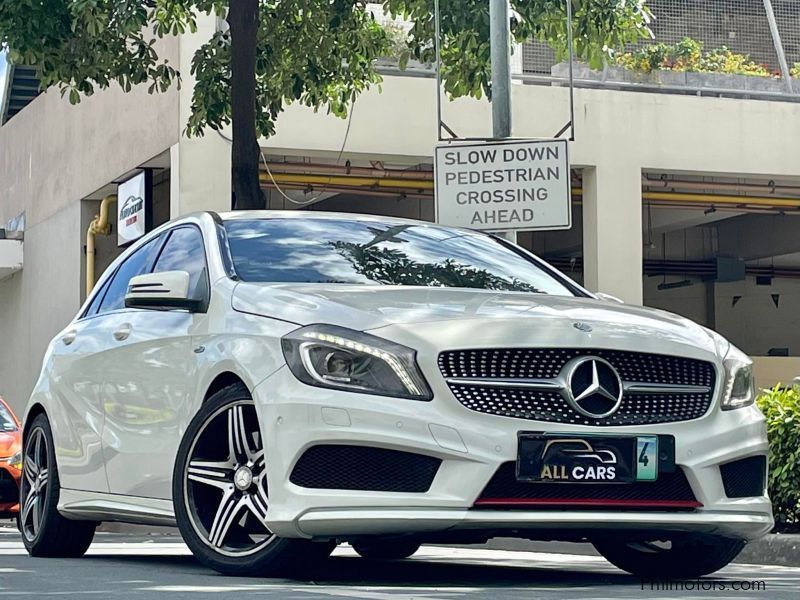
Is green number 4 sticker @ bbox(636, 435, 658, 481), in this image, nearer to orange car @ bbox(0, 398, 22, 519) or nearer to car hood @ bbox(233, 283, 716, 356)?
car hood @ bbox(233, 283, 716, 356)

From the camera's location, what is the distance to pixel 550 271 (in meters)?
7.89

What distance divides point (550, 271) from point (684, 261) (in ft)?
84.5

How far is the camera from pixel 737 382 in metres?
6.57

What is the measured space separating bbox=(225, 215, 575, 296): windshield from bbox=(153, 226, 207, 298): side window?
15 cm

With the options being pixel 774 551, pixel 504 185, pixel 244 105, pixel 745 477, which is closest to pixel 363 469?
pixel 745 477

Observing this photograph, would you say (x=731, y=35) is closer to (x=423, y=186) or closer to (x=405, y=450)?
(x=423, y=186)

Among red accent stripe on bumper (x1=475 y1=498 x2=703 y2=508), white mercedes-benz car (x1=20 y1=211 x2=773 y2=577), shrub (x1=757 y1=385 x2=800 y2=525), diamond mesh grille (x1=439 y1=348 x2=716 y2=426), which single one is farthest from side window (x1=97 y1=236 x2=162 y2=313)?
shrub (x1=757 y1=385 x2=800 y2=525)

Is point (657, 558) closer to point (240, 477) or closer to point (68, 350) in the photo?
point (240, 477)

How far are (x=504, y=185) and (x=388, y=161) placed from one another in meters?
9.65

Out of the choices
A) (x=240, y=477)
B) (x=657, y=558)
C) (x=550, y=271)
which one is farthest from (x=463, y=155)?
(x=240, y=477)

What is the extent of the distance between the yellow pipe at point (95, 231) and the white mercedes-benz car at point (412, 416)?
16768mm

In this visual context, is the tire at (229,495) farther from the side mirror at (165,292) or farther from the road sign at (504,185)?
the road sign at (504,185)

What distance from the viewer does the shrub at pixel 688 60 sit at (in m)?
22.0

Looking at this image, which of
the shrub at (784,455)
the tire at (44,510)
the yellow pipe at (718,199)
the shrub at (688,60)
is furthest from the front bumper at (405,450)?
the yellow pipe at (718,199)
